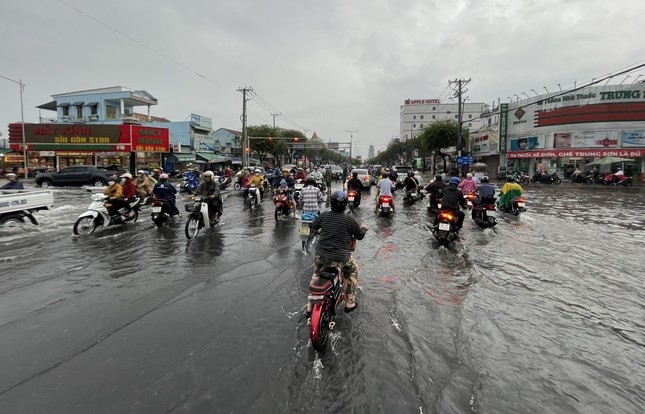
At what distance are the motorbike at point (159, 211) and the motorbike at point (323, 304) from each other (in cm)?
831

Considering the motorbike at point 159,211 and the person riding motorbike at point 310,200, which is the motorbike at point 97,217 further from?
the person riding motorbike at point 310,200

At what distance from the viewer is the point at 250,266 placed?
7.20 m

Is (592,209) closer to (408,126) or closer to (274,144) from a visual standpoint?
(274,144)

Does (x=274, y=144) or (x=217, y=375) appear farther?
(x=274, y=144)

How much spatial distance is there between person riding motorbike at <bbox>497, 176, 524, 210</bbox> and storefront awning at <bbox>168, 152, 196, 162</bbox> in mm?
39411

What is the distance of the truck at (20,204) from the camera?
10172mm

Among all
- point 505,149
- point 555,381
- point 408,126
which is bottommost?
point 555,381

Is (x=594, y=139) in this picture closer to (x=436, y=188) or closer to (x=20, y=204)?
(x=436, y=188)

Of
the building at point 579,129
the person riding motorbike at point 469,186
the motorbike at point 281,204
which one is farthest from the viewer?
the building at point 579,129

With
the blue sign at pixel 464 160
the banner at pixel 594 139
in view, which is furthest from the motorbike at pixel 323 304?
the banner at pixel 594 139

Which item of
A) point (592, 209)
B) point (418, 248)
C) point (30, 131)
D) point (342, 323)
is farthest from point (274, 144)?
point (342, 323)

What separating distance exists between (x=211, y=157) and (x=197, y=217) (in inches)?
1774

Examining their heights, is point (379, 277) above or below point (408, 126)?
below

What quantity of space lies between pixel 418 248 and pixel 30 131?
139ft
